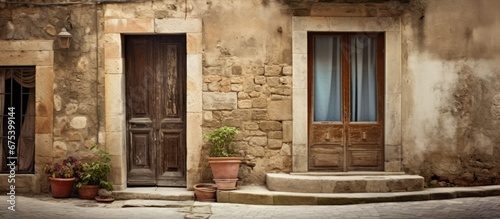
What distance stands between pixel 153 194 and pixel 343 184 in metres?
2.83

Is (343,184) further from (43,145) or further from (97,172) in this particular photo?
(43,145)

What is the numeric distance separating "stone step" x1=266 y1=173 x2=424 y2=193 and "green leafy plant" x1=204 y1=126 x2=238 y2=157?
2.70 feet

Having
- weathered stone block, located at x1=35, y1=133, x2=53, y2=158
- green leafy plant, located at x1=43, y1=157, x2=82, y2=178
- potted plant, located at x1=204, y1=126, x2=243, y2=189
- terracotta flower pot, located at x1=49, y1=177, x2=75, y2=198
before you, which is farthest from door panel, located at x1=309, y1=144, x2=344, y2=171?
weathered stone block, located at x1=35, y1=133, x2=53, y2=158

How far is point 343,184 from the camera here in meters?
8.66

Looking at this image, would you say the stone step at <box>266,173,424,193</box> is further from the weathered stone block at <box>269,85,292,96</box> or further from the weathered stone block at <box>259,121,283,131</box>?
the weathered stone block at <box>269,85,292,96</box>

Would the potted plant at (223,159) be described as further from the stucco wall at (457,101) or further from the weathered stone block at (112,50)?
the stucco wall at (457,101)

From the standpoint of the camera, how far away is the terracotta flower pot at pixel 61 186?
891cm

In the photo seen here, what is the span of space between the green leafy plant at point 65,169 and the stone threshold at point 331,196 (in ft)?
7.35

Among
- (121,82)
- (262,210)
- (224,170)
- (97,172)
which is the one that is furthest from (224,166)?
(121,82)

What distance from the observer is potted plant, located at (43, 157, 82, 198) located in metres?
8.93

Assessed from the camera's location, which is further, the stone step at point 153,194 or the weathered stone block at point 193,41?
the weathered stone block at point 193,41

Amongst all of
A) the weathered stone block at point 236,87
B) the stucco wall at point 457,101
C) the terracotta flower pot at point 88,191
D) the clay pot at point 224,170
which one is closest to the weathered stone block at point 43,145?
the terracotta flower pot at point 88,191

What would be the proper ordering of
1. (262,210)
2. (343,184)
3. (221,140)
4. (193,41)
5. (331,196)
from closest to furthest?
(262,210) < (331,196) < (343,184) < (221,140) < (193,41)

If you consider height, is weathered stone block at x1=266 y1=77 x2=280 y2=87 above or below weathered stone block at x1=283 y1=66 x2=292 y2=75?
below
